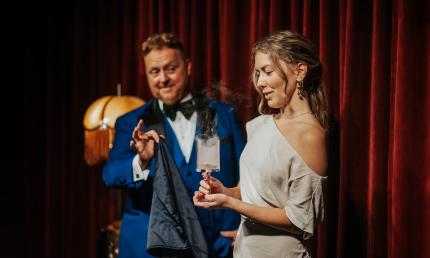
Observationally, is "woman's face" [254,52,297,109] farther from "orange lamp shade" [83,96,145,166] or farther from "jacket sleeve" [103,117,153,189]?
"orange lamp shade" [83,96,145,166]

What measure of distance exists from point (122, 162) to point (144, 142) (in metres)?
0.24

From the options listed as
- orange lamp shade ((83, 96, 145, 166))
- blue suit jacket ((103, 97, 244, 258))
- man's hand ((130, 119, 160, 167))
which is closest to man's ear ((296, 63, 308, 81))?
blue suit jacket ((103, 97, 244, 258))


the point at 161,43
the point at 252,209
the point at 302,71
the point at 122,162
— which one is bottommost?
the point at 252,209

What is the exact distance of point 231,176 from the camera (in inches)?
88.9

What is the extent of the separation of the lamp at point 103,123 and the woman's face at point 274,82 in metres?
1.11

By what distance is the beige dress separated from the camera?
173 cm

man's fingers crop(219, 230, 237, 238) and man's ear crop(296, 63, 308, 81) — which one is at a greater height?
man's ear crop(296, 63, 308, 81)

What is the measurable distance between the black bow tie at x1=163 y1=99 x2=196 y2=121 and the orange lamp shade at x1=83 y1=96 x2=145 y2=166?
0.43 meters

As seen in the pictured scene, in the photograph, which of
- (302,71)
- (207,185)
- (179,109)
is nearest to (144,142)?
(179,109)

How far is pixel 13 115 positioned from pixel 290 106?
2.54 metres

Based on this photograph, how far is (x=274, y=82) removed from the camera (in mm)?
1809

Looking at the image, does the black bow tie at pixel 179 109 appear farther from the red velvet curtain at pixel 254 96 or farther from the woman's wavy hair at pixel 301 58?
the woman's wavy hair at pixel 301 58

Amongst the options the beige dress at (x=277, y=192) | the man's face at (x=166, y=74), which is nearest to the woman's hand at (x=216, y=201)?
the beige dress at (x=277, y=192)

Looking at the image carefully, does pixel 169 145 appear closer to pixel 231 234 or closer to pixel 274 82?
pixel 231 234
